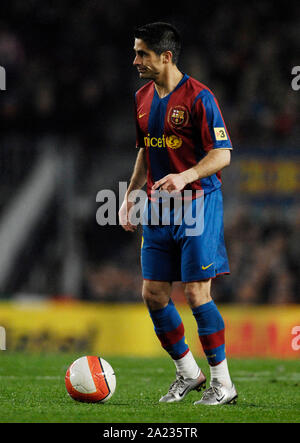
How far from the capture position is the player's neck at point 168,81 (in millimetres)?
6121

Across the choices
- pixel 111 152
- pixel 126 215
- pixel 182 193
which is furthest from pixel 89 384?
pixel 111 152

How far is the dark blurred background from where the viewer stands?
14.6 metres

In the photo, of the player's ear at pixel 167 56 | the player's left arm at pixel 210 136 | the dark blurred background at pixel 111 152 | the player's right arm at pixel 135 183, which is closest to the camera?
the player's left arm at pixel 210 136

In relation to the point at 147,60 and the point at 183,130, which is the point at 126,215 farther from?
the point at 147,60

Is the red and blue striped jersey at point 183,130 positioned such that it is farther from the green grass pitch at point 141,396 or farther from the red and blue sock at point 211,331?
the green grass pitch at point 141,396

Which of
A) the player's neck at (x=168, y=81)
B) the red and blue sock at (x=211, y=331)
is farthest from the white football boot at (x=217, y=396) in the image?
the player's neck at (x=168, y=81)

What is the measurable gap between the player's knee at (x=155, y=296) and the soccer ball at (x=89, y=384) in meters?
0.55

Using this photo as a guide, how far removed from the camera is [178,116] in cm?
604

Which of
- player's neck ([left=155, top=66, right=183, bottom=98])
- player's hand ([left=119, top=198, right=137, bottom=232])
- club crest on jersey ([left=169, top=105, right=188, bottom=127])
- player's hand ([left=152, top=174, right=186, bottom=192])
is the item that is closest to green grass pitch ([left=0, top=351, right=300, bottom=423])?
player's hand ([left=119, top=198, right=137, bottom=232])

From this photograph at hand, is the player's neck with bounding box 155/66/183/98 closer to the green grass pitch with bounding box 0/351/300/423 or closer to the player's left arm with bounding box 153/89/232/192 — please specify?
the player's left arm with bounding box 153/89/232/192

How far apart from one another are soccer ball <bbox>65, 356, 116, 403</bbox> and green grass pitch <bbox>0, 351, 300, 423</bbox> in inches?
2.7

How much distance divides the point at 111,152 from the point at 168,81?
30.9 feet

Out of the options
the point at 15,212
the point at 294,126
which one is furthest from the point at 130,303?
the point at 294,126

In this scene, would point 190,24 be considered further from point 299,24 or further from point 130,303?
point 130,303
